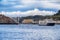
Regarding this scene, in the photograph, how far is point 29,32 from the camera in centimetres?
570

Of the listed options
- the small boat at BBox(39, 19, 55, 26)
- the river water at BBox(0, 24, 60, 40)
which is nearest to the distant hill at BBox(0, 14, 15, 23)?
the river water at BBox(0, 24, 60, 40)

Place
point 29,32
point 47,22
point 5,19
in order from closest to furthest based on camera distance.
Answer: point 5,19
point 47,22
point 29,32

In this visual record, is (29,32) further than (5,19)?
Yes

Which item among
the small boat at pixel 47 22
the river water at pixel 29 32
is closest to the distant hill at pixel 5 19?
the river water at pixel 29 32

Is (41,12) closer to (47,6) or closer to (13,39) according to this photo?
(47,6)

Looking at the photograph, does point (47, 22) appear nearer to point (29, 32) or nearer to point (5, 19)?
point (29, 32)

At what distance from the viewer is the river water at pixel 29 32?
5316 mm

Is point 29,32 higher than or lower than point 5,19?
lower

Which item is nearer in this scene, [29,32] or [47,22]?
[47,22]

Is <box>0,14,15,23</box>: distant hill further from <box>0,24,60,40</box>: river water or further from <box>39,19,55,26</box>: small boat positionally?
<box>39,19,55,26</box>: small boat

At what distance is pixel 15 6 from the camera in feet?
17.4

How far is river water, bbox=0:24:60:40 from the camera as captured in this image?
5.32m

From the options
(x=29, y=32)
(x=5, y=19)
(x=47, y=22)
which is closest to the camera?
(x=5, y=19)

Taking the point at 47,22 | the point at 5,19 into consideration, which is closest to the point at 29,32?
the point at 47,22
